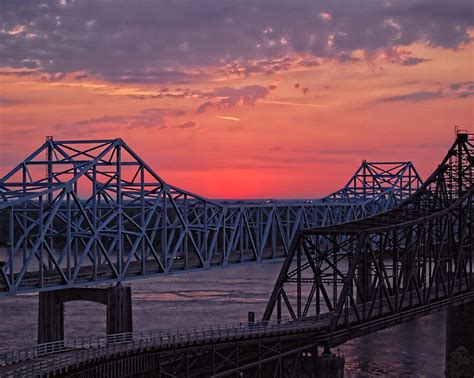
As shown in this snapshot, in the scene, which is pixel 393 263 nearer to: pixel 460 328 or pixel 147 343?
pixel 460 328

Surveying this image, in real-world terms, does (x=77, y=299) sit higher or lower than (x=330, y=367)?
higher

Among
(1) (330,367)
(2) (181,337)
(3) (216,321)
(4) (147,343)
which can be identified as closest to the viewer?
(4) (147,343)

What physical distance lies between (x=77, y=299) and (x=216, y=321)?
26.1 meters

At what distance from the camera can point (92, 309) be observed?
13938 cm

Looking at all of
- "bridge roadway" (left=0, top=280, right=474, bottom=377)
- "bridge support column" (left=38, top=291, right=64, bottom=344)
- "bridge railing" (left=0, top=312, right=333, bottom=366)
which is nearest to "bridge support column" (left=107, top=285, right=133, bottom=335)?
"bridge support column" (left=38, top=291, right=64, bottom=344)

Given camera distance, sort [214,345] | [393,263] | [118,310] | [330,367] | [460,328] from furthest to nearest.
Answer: [460,328] → [118,310] → [393,263] → [330,367] → [214,345]

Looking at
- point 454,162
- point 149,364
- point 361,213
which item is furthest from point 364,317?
point 361,213

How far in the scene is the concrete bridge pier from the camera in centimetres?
10025

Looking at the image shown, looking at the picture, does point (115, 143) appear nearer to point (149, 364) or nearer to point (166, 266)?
point (166, 266)

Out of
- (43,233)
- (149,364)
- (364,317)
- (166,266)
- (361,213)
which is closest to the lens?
(149,364)

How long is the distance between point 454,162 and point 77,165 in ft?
138

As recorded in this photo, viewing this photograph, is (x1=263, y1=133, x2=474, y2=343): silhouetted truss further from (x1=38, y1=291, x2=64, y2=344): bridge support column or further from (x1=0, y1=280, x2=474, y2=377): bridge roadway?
(x1=38, y1=291, x2=64, y2=344): bridge support column

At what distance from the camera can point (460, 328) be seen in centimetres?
10288

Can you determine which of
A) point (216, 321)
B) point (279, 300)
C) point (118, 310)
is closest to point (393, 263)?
point (279, 300)
